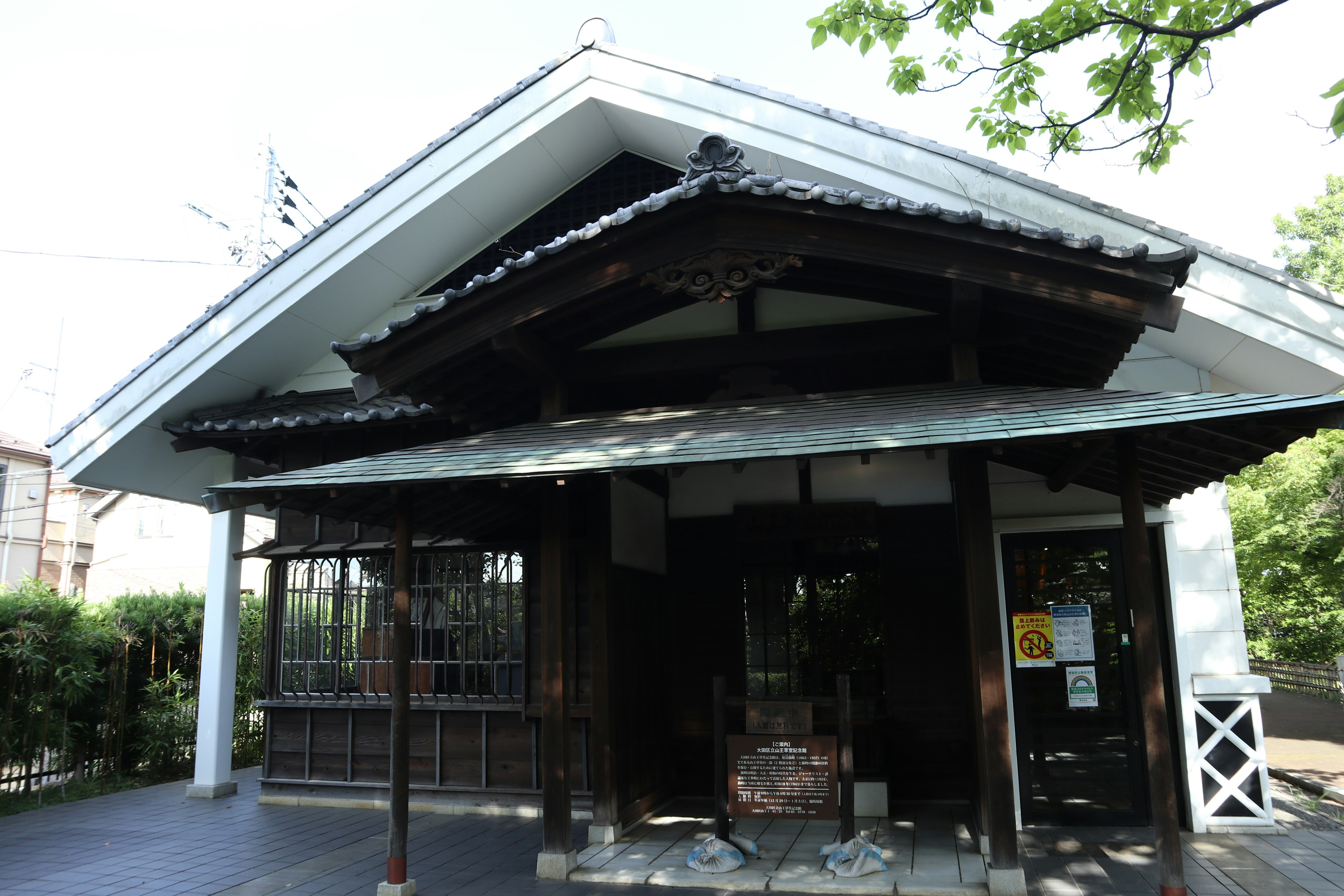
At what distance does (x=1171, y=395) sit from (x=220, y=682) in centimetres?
862

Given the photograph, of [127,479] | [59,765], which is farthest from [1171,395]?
[59,765]

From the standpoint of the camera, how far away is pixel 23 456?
77.3ft

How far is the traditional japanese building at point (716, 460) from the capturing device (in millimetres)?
5039

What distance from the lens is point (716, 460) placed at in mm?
4594

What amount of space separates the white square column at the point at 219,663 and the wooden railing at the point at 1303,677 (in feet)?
51.1

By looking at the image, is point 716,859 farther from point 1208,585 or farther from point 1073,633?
point 1208,585

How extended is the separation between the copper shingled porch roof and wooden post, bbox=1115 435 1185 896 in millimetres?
341

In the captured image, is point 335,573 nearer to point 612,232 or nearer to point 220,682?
point 220,682

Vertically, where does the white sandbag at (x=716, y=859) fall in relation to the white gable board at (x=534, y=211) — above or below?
below

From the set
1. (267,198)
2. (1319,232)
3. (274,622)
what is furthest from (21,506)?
(1319,232)

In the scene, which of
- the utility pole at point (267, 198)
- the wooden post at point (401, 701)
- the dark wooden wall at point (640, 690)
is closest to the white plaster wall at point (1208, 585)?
the dark wooden wall at point (640, 690)

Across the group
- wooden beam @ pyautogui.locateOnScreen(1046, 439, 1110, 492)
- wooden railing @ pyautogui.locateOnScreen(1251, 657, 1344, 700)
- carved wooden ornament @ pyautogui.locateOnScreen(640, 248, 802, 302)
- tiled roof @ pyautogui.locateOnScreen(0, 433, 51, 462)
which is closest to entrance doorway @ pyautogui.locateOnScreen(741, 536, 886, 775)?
wooden beam @ pyautogui.locateOnScreen(1046, 439, 1110, 492)

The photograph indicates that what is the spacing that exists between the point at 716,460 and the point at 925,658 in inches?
152

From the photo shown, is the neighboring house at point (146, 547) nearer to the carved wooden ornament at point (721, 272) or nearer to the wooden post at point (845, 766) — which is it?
the carved wooden ornament at point (721, 272)
